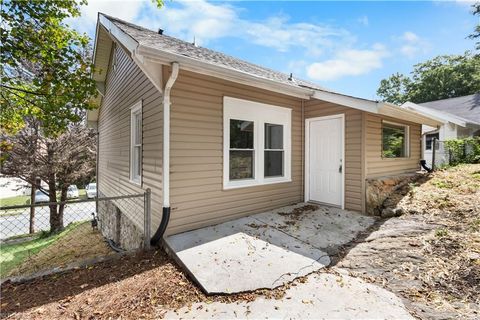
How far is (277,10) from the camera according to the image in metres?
6.59

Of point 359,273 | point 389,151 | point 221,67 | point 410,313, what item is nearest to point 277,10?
point 221,67

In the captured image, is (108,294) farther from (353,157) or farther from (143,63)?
(353,157)

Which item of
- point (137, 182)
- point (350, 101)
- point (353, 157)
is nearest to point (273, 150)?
point (353, 157)

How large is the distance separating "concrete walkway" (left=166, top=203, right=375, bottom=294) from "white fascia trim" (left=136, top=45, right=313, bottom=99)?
8.99 ft

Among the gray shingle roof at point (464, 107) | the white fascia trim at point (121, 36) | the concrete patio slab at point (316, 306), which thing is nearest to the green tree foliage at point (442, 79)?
the gray shingle roof at point (464, 107)

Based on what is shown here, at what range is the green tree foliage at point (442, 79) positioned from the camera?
89.6 ft

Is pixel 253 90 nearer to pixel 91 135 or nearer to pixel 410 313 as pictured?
pixel 410 313

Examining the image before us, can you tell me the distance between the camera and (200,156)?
450 centimetres

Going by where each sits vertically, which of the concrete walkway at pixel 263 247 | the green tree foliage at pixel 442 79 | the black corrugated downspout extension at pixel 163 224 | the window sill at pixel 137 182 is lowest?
the concrete walkway at pixel 263 247

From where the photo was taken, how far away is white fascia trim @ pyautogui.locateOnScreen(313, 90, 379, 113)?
480 centimetres

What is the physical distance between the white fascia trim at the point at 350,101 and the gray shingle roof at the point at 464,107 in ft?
42.8

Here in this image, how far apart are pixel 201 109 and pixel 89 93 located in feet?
8.79

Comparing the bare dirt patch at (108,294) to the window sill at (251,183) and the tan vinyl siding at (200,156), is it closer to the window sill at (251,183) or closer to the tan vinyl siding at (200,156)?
the tan vinyl siding at (200,156)

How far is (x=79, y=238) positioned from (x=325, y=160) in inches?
385
